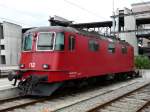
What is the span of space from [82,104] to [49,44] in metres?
3.14

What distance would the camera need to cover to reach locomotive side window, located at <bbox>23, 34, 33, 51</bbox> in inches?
595

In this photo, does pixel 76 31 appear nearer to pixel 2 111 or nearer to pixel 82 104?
pixel 82 104

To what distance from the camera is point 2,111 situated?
10.8 metres

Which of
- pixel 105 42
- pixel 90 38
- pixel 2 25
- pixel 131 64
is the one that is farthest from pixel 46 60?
pixel 2 25

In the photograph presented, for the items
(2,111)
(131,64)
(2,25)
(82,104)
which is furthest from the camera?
(2,25)

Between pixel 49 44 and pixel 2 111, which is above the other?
pixel 49 44

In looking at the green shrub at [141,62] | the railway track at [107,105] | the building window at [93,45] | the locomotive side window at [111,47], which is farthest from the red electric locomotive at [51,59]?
the green shrub at [141,62]

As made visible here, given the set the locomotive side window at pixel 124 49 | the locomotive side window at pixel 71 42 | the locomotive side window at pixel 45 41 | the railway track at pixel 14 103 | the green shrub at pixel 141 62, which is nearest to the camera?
the railway track at pixel 14 103

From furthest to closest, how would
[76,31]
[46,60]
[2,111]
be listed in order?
[76,31] < [46,60] < [2,111]

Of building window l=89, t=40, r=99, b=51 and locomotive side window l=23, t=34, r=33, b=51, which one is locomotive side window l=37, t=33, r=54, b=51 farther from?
building window l=89, t=40, r=99, b=51

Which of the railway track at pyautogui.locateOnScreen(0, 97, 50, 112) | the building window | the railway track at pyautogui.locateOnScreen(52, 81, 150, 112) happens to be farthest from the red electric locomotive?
the railway track at pyautogui.locateOnScreen(52, 81, 150, 112)

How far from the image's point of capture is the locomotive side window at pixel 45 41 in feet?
47.3

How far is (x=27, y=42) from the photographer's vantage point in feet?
50.4

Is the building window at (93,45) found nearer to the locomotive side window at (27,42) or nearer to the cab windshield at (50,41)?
the cab windshield at (50,41)
